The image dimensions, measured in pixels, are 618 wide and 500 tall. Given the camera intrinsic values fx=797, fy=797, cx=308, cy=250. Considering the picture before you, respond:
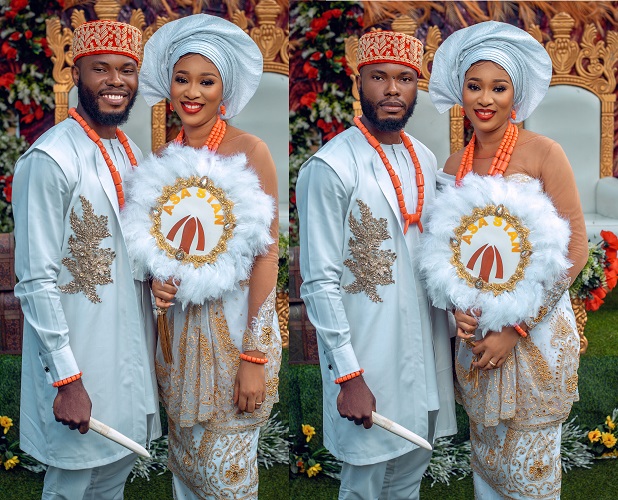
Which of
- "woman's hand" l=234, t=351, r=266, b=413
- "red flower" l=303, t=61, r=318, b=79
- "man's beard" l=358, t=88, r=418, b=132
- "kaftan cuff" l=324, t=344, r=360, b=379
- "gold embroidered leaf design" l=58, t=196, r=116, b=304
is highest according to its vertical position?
"red flower" l=303, t=61, r=318, b=79

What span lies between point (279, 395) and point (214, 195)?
3.56ft

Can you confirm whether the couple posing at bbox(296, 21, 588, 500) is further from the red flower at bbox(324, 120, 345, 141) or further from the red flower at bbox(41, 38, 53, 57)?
the red flower at bbox(41, 38, 53, 57)

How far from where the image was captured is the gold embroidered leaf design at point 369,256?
10.3 feet

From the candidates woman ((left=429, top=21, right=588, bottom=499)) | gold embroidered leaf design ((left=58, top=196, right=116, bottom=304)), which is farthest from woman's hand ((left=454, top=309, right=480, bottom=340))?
gold embroidered leaf design ((left=58, top=196, right=116, bottom=304))

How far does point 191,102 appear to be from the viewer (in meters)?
3.18

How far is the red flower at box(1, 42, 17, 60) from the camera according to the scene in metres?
3.43

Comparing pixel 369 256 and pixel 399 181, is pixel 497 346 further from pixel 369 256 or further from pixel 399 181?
pixel 399 181

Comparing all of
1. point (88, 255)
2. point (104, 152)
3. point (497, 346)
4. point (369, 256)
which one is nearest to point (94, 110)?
point (104, 152)

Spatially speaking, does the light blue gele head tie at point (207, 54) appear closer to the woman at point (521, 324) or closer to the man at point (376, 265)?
the man at point (376, 265)

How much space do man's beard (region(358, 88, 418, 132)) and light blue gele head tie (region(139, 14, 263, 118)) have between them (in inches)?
19.1

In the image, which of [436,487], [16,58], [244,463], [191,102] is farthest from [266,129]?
[436,487]

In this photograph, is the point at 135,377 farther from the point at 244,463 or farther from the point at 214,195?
the point at 214,195

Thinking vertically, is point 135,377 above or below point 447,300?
below

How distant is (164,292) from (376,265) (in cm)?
84
